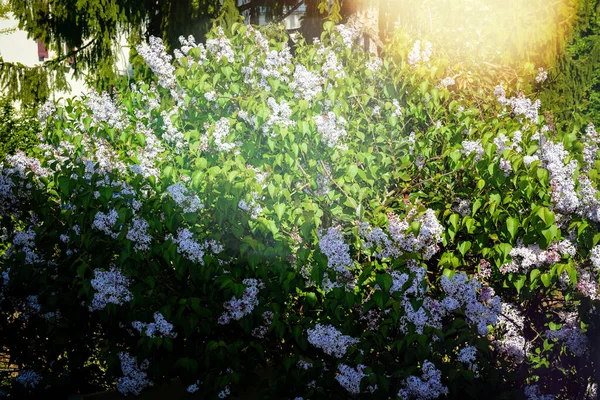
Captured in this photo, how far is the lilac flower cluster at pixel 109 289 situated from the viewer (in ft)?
13.1

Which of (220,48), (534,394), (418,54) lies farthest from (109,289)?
(418,54)

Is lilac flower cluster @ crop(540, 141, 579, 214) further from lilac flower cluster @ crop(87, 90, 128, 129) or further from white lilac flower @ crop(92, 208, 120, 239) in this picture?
lilac flower cluster @ crop(87, 90, 128, 129)

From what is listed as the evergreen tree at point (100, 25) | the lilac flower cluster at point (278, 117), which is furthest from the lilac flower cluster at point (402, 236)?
the evergreen tree at point (100, 25)

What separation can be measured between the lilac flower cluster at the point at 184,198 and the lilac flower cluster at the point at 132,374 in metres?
0.98

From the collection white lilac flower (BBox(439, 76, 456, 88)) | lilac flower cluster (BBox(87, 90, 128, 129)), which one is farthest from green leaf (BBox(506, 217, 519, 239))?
lilac flower cluster (BBox(87, 90, 128, 129))

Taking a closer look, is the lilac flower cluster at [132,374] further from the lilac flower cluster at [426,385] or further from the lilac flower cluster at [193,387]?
the lilac flower cluster at [426,385]

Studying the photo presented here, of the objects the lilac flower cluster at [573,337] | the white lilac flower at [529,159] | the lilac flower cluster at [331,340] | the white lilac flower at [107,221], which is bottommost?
the lilac flower cluster at [573,337]

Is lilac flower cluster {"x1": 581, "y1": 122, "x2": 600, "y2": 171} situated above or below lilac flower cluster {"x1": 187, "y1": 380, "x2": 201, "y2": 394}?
above

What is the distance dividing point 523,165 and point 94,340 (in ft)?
10.1

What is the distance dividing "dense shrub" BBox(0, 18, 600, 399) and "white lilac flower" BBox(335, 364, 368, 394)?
11mm

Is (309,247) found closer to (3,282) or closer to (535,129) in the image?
(535,129)

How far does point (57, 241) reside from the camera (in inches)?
179

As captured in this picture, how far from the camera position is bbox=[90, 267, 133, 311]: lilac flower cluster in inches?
158

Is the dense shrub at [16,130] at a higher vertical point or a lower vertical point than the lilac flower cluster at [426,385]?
higher
